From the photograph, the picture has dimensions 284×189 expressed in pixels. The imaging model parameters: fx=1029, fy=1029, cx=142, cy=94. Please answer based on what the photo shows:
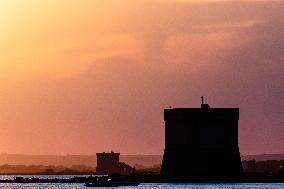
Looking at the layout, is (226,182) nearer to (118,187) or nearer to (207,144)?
(207,144)

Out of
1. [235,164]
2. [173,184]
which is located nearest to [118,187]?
[173,184]

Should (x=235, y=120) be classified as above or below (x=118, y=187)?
above

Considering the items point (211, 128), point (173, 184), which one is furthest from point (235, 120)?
point (173, 184)

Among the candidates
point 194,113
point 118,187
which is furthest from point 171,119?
point 118,187

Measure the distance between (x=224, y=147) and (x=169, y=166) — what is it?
1287cm

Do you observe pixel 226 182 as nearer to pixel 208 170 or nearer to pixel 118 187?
pixel 208 170

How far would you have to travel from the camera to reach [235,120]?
624 ft

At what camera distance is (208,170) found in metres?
193

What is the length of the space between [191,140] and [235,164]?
35.3 ft

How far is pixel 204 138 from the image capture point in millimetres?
188000

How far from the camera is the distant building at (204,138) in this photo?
18725 cm

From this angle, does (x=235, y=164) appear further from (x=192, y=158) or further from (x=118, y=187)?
(x=118, y=187)

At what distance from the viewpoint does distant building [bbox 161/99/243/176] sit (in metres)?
187

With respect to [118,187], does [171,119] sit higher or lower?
higher
